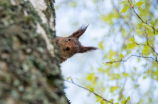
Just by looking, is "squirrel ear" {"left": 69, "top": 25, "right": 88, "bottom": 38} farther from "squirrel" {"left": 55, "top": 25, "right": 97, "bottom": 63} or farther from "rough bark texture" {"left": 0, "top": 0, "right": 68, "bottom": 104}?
"rough bark texture" {"left": 0, "top": 0, "right": 68, "bottom": 104}

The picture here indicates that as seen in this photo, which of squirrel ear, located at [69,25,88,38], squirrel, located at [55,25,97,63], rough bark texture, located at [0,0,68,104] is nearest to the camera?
rough bark texture, located at [0,0,68,104]

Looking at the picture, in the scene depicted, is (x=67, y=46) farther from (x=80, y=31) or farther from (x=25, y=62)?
(x=25, y=62)

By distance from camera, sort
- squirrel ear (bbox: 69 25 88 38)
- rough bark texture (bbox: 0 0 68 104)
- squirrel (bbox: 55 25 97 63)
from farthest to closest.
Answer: squirrel ear (bbox: 69 25 88 38), squirrel (bbox: 55 25 97 63), rough bark texture (bbox: 0 0 68 104)

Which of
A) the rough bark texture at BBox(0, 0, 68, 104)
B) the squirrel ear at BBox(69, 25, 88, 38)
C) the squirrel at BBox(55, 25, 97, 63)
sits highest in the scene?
the squirrel ear at BBox(69, 25, 88, 38)

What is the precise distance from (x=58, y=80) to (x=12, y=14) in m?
0.30

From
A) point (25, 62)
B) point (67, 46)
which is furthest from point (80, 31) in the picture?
point (25, 62)

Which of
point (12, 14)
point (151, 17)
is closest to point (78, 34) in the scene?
point (151, 17)

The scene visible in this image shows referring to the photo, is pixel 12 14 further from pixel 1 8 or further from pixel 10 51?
pixel 10 51

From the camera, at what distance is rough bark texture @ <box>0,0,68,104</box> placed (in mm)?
676

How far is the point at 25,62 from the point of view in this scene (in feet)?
2.43

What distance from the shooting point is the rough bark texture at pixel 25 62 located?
2.22 feet

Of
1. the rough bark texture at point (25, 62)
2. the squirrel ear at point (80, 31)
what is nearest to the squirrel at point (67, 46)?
the squirrel ear at point (80, 31)

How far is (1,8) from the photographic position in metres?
0.86

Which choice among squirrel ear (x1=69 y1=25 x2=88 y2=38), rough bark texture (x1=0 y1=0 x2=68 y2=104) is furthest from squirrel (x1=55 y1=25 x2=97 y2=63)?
rough bark texture (x1=0 y1=0 x2=68 y2=104)
